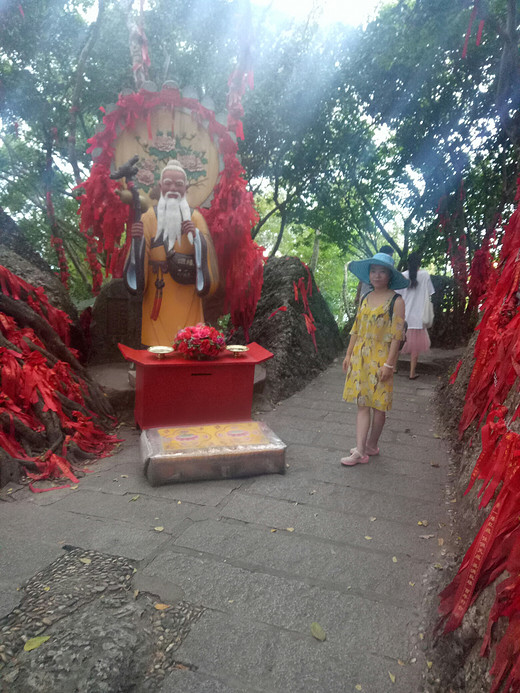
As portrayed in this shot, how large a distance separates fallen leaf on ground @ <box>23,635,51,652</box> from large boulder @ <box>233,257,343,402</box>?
4.25 m

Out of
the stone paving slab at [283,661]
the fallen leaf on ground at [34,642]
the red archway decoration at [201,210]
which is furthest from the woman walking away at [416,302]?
the fallen leaf on ground at [34,642]

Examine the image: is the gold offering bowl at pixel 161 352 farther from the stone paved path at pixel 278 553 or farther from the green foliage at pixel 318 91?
the green foliage at pixel 318 91

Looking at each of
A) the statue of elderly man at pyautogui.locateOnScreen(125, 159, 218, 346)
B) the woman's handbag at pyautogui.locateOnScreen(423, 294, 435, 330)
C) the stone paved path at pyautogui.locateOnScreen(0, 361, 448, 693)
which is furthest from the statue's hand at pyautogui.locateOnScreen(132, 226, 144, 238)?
the woman's handbag at pyautogui.locateOnScreen(423, 294, 435, 330)

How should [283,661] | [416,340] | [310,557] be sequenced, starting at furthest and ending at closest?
[416,340], [310,557], [283,661]

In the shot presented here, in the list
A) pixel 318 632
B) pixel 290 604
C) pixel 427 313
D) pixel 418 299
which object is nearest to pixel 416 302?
pixel 418 299

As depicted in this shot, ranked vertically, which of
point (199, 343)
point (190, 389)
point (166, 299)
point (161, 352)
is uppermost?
point (166, 299)

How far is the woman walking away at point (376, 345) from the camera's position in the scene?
3805 mm

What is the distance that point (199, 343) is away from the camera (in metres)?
4.38

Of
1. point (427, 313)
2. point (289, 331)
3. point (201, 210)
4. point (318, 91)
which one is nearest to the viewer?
point (201, 210)

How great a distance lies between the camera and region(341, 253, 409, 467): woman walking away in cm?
380

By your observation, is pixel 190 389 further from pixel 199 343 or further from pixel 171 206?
pixel 171 206

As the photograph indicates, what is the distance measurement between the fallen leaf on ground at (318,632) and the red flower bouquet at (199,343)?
8.85 feet

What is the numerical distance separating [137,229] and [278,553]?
3370 millimetres

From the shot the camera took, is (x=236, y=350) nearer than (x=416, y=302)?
Yes
